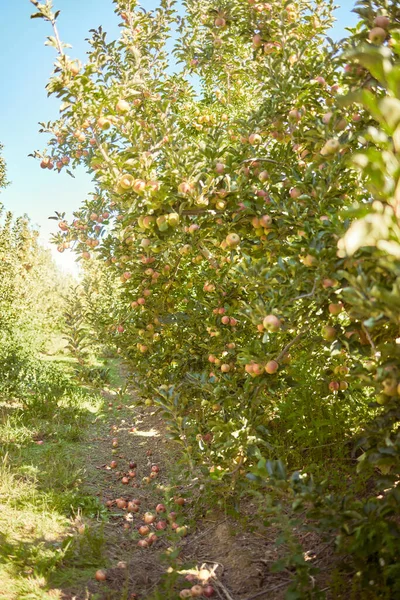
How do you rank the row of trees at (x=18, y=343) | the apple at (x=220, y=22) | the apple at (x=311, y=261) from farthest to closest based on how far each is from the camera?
1. the row of trees at (x=18, y=343)
2. the apple at (x=220, y=22)
3. the apple at (x=311, y=261)

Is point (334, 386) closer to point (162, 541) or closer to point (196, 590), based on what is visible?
point (196, 590)

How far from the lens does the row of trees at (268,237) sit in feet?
5.89

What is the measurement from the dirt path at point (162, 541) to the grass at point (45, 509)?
0.07 meters

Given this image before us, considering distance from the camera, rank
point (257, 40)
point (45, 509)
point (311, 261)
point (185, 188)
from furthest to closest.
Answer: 1. point (257, 40)
2. point (45, 509)
3. point (185, 188)
4. point (311, 261)

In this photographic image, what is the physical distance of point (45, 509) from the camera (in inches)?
127

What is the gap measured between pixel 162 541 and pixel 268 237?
2249 millimetres

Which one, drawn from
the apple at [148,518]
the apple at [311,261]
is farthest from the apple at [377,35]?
the apple at [148,518]

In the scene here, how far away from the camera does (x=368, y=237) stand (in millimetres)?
1427

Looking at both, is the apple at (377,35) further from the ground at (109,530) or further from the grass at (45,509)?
the grass at (45,509)

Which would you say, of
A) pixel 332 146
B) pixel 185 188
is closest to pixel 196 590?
pixel 185 188

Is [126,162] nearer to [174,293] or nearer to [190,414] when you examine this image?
[174,293]

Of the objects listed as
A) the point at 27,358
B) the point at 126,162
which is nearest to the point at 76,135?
the point at 126,162

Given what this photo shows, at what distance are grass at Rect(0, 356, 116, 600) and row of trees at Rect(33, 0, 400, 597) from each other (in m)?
0.93

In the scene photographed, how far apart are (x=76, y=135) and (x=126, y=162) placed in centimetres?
91
